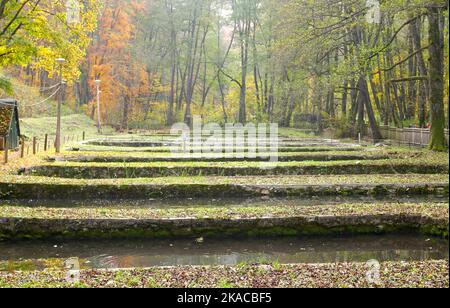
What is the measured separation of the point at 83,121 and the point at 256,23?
22.2 metres

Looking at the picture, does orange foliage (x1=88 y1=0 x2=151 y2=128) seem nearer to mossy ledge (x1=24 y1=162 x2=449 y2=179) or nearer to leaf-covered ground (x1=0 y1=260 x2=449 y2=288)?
mossy ledge (x1=24 y1=162 x2=449 y2=179)

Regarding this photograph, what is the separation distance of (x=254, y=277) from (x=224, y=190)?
7.25 metres

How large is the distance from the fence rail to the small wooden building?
20154 millimetres

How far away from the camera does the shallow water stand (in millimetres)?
7262

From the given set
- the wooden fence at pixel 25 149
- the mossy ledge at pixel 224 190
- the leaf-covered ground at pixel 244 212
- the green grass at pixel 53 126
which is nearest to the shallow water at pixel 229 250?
the leaf-covered ground at pixel 244 212

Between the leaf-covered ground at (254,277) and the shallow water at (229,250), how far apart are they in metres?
1.25

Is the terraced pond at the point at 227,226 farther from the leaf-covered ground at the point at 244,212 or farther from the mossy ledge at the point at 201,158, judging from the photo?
the mossy ledge at the point at 201,158

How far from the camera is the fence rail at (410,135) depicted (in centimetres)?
2280

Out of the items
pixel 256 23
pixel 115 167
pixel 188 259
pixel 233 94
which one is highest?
pixel 256 23

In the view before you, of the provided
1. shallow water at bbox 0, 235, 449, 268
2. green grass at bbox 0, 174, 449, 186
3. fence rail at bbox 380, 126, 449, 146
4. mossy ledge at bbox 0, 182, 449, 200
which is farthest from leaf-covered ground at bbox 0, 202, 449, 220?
fence rail at bbox 380, 126, 449, 146

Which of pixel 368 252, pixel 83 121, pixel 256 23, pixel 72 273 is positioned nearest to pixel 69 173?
pixel 72 273

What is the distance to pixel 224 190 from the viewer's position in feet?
41.6
